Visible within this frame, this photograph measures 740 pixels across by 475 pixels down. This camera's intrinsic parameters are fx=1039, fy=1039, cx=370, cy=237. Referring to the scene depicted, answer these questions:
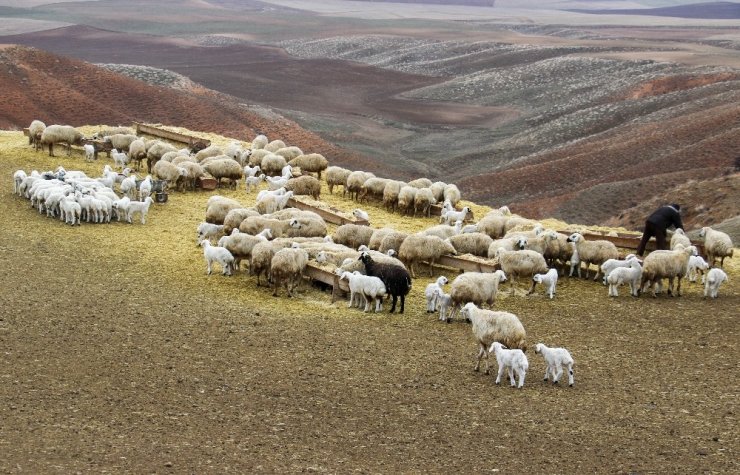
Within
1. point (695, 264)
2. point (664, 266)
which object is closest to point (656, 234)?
point (695, 264)

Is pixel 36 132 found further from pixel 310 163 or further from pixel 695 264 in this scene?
pixel 695 264

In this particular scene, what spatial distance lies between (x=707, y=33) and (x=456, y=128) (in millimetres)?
104043

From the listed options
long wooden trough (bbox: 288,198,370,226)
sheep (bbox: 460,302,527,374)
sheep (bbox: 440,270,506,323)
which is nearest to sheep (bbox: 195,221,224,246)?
long wooden trough (bbox: 288,198,370,226)

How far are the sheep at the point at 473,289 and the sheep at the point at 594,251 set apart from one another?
175 inches

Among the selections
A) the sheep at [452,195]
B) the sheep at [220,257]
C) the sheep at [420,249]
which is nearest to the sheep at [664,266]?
the sheep at [420,249]

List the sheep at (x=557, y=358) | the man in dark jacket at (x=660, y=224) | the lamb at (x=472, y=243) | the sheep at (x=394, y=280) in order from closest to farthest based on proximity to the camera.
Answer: the sheep at (x=557, y=358), the sheep at (x=394, y=280), the lamb at (x=472, y=243), the man in dark jacket at (x=660, y=224)

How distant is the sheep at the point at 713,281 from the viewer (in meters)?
21.7

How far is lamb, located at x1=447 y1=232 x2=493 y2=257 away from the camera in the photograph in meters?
23.8

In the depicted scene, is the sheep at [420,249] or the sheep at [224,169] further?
the sheep at [224,169]

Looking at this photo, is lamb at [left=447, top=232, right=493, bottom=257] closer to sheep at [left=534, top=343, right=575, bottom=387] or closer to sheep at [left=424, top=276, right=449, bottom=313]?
sheep at [left=424, top=276, right=449, bottom=313]

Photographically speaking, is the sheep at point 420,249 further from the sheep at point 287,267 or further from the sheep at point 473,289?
the sheep at point 473,289

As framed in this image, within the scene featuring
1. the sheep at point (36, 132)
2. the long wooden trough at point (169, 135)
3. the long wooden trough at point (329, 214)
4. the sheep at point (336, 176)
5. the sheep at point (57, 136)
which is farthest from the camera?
the long wooden trough at point (169, 135)

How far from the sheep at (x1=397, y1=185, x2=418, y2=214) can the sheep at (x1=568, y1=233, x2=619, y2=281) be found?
7.32m

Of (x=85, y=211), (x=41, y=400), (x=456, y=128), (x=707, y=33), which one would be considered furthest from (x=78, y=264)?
(x=707, y=33)
